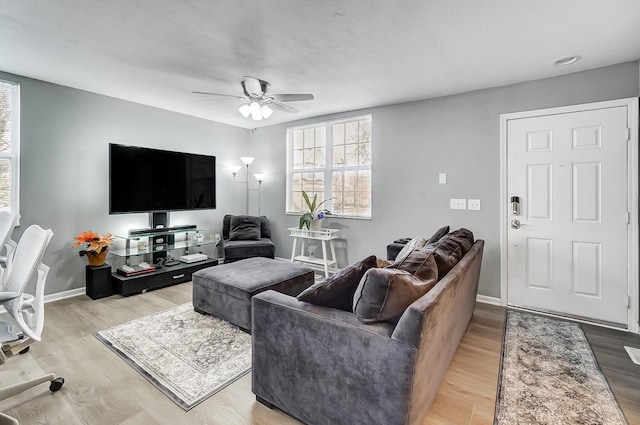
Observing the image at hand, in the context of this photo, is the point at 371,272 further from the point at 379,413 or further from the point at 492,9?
the point at 492,9

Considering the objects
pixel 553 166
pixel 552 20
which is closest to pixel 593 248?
pixel 553 166

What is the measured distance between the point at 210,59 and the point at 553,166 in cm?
346

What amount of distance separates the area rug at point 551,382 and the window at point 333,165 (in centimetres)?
233

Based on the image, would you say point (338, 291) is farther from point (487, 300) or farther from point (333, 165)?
point (333, 165)

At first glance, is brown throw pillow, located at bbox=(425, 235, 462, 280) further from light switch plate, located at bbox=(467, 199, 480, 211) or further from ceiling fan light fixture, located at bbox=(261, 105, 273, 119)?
ceiling fan light fixture, located at bbox=(261, 105, 273, 119)

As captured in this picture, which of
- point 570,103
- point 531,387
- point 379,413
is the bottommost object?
point 531,387

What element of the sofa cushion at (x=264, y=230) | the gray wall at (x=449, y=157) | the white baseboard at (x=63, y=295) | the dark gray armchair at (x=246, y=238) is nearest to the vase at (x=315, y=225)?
the gray wall at (x=449, y=157)

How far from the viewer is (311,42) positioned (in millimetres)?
2420

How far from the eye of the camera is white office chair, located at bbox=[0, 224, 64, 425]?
1.55 m

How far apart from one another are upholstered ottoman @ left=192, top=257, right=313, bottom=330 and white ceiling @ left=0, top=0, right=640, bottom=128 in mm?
1954

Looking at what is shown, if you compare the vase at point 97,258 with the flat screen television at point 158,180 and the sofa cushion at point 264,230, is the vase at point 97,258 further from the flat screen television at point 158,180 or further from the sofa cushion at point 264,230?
the sofa cushion at point 264,230

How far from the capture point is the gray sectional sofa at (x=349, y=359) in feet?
4.11

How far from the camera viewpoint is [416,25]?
2.17 m

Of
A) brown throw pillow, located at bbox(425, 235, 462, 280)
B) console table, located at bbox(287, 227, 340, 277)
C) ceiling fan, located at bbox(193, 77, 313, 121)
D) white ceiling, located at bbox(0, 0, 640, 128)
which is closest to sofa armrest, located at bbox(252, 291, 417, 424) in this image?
brown throw pillow, located at bbox(425, 235, 462, 280)
